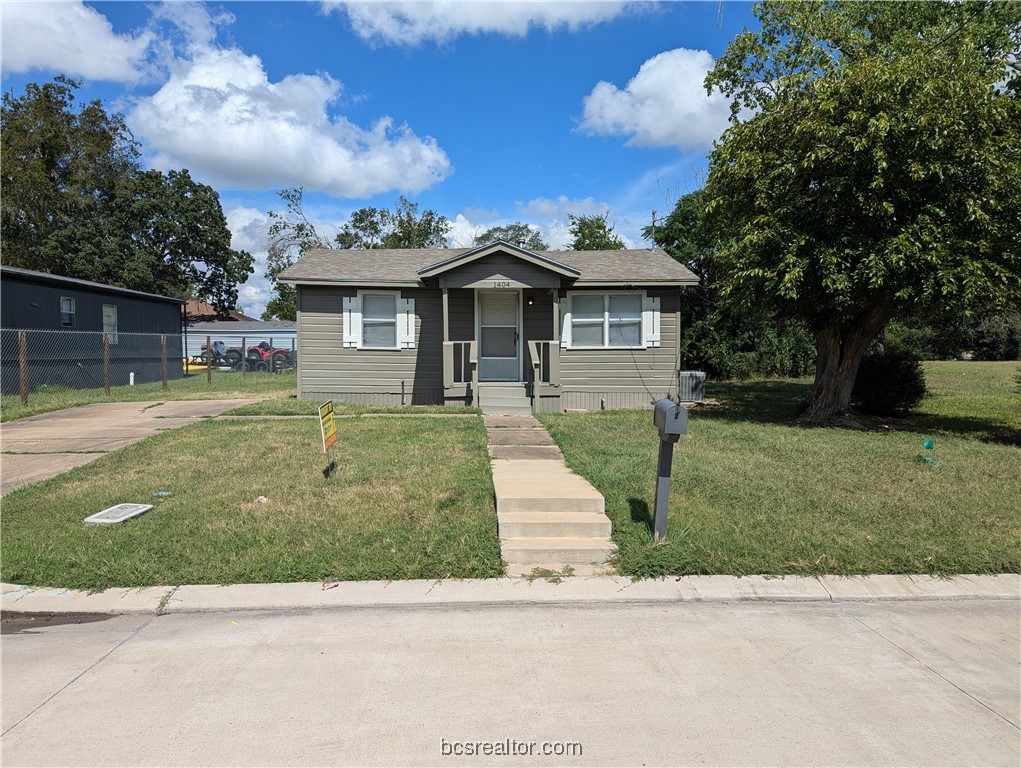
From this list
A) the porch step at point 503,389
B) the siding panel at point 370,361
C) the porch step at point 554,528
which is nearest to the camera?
the porch step at point 554,528

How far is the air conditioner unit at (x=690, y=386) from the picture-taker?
50.1ft

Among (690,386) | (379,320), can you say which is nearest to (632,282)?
(690,386)

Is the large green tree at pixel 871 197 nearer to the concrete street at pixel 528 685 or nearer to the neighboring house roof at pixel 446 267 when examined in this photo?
the neighboring house roof at pixel 446 267

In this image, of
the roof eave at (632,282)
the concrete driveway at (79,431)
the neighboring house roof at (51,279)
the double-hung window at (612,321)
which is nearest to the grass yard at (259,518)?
the concrete driveway at (79,431)

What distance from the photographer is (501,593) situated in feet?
15.3

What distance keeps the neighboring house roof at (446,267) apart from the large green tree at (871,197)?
8.21ft

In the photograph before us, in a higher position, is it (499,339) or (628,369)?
(499,339)

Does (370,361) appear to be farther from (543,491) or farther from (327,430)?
(543,491)

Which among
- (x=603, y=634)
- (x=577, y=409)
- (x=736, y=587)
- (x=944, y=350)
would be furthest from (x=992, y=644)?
(x=944, y=350)

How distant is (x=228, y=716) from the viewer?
3.16 metres

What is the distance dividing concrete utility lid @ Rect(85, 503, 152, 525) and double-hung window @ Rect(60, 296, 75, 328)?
54.0 feet

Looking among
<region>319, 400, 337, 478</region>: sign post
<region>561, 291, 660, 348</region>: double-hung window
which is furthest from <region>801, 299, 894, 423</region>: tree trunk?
<region>319, 400, 337, 478</region>: sign post

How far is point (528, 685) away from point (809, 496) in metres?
4.38

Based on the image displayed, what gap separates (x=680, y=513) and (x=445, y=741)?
3.61 m
